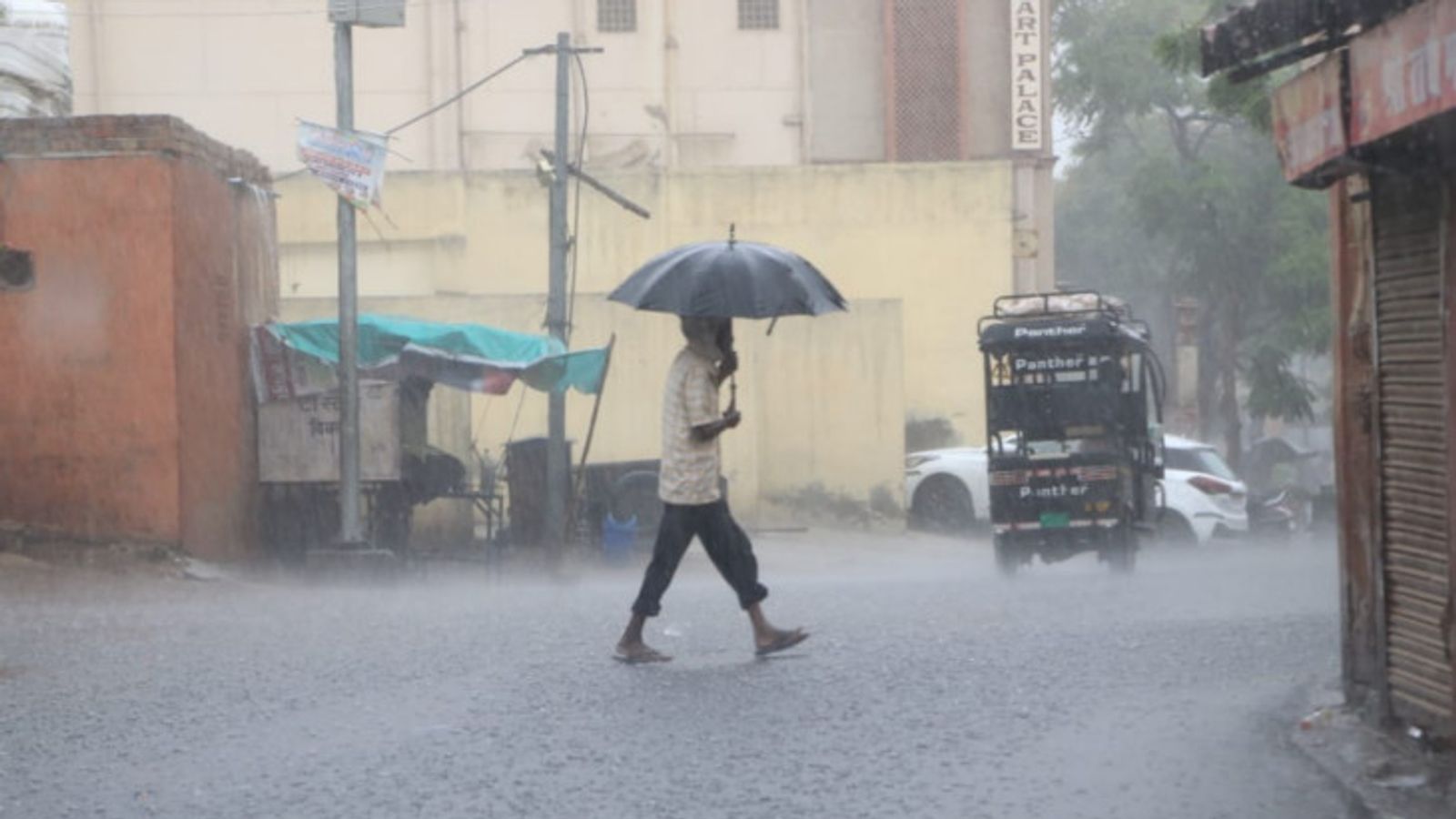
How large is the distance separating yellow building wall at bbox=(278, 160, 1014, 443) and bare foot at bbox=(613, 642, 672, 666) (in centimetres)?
2621

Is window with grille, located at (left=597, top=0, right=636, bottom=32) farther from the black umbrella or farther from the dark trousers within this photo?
the dark trousers

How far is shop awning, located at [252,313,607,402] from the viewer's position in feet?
66.5

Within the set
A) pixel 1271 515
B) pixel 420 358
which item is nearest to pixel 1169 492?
pixel 1271 515

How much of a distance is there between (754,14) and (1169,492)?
17.2 meters

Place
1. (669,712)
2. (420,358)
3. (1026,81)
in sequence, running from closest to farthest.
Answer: (669,712)
(420,358)
(1026,81)

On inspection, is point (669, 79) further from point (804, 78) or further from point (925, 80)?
point (925, 80)

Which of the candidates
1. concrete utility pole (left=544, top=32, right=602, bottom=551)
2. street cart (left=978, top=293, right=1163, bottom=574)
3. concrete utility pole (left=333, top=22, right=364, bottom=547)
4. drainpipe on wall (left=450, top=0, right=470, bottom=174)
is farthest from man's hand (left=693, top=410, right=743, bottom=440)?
drainpipe on wall (left=450, top=0, right=470, bottom=174)

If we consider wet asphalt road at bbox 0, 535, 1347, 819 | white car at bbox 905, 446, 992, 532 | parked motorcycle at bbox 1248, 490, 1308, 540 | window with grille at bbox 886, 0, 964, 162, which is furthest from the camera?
window with grille at bbox 886, 0, 964, 162

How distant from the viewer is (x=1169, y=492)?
90.0ft

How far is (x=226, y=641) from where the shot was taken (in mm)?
11719

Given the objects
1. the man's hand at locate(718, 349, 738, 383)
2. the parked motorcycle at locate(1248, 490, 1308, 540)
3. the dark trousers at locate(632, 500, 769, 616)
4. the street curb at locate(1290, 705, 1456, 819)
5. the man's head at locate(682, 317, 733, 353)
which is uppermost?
the man's head at locate(682, 317, 733, 353)

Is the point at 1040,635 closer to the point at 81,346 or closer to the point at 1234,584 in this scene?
the point at 1234,584

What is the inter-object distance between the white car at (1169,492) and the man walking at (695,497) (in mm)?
15437

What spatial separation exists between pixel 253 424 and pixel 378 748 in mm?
12914
